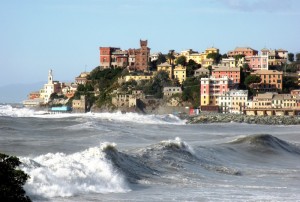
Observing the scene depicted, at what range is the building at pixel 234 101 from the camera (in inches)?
3851

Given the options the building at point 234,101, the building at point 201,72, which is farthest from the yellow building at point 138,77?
the building at point 234,101

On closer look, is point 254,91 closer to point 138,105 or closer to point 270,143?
point 138,105

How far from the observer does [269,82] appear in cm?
10406

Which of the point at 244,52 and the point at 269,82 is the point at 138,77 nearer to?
the point at 244,52

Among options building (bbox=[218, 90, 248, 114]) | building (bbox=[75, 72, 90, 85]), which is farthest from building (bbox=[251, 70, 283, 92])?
building (bbox=[75, 72, 90, 85])

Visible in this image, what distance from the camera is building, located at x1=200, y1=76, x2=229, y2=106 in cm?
10062

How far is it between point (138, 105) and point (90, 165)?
83015mm

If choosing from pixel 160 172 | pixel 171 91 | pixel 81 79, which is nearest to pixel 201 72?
pixel 171 91

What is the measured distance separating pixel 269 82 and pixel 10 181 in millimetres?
93530

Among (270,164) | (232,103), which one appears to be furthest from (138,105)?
(270,164)

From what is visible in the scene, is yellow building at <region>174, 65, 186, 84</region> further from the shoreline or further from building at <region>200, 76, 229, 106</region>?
the shoreline

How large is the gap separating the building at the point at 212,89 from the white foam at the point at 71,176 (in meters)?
75.3

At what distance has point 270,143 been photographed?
42750 mm

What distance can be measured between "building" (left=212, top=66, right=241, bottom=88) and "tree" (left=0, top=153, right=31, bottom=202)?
91.1m
